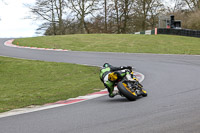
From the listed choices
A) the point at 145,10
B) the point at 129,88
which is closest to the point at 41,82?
the point at 129,88

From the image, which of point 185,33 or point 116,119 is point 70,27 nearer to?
point 185,33

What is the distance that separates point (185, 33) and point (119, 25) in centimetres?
2385

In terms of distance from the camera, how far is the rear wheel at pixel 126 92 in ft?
24.8

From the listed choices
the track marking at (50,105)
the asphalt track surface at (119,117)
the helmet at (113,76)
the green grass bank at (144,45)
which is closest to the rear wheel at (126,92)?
the asphalt track surface at (119,117)

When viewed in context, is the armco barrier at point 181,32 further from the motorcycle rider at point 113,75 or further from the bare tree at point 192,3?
the motorcycle rider at point 113,75

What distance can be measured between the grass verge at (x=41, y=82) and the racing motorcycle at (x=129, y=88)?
6.70 feet

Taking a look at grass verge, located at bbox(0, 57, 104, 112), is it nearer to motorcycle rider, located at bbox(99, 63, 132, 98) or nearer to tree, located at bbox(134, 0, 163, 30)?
motorcycle rider, located at bbox(99, 63, 132, 98)

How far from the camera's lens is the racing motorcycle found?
7.59 m

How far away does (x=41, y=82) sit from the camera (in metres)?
13.5

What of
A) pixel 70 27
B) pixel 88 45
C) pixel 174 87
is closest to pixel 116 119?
pixel 174 87

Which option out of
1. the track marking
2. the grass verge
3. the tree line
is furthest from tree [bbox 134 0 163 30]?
the track marking

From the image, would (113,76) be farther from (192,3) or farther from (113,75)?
(192,3)

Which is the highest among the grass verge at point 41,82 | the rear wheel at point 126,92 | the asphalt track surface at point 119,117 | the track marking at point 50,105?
the rear wheel at point 126,92

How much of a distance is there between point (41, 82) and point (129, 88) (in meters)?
6.56
